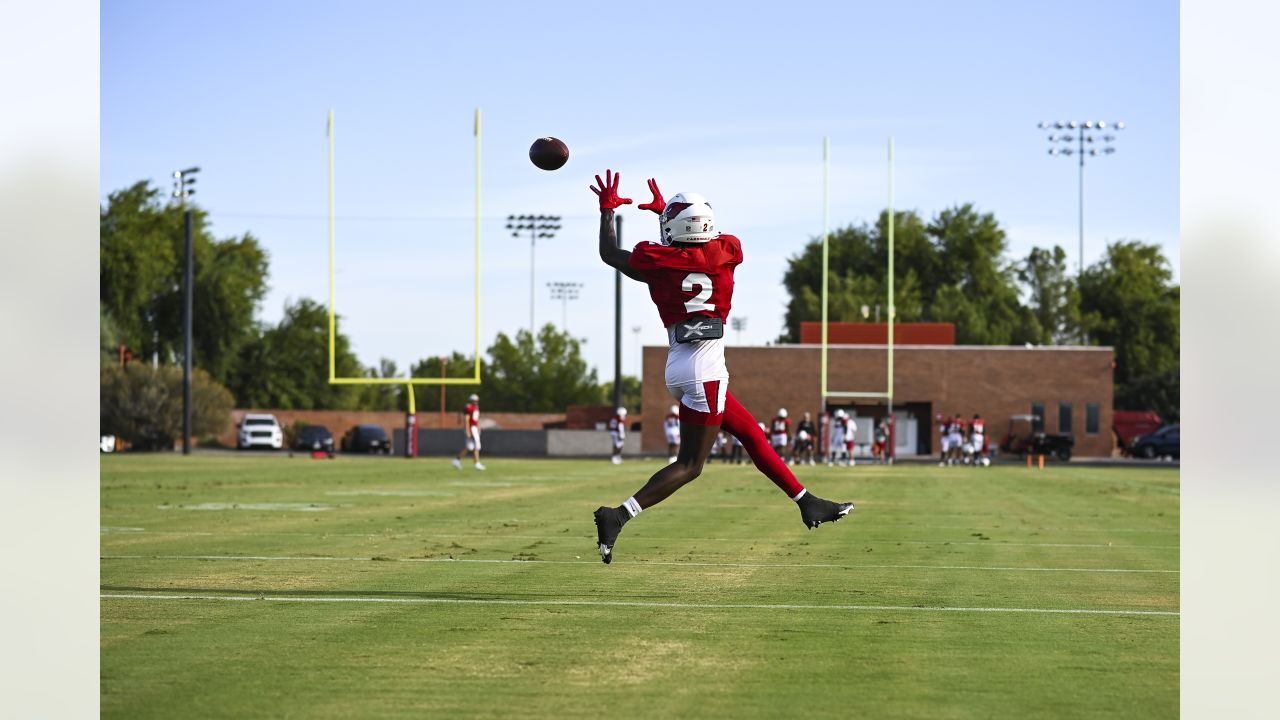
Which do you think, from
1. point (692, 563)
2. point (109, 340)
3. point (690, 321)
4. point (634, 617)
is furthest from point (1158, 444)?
point (634, 617)

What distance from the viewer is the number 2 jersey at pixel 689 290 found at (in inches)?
324

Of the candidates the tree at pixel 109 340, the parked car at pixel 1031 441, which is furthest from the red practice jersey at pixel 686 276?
the tree at pixel 109 340

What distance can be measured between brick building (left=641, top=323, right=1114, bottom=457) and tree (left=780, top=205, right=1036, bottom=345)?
2886cm

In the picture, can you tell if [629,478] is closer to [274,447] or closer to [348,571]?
[348,571]

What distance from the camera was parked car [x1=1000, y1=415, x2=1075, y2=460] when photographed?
5553 cm

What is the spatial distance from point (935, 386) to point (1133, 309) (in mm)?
35688

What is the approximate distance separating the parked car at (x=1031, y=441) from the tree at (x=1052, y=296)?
103 ft

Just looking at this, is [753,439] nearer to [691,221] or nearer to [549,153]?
[691,221]

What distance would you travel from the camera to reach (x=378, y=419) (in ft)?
256

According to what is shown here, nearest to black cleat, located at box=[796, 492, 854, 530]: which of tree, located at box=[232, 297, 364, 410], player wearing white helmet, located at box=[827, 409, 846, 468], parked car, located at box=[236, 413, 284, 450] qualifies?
player wearing white helmet, located at box=[827, 409, 846, 468]

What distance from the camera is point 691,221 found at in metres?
8.30

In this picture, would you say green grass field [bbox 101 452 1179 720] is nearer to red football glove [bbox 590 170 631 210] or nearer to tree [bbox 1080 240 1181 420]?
red football glove [bbox 590 170 631 210]

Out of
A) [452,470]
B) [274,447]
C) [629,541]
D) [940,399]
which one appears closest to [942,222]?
[940,399]

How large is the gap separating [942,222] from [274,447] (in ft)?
163
